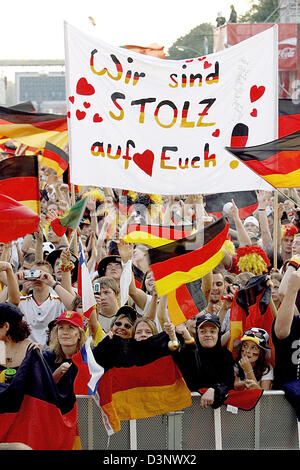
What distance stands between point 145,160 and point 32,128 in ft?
8.02

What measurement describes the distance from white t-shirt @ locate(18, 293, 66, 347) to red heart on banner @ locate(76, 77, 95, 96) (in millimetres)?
1916

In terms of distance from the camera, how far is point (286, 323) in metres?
6.03

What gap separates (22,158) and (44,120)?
7.70 ft

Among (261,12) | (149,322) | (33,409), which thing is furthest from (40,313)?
(261,12)

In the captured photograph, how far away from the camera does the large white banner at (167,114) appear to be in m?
7.87

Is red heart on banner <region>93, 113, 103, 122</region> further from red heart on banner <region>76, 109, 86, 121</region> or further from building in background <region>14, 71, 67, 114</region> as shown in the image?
building in background <region>14, 71, 67, 114</region>

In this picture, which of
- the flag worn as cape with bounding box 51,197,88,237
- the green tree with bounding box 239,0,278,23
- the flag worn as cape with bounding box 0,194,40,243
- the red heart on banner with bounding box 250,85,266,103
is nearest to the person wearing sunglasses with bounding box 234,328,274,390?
the flag worn as cape with bounding box 51,197,88,237

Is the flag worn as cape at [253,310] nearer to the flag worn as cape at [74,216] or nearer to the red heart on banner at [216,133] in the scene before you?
the flag worn as cape at [74,216]

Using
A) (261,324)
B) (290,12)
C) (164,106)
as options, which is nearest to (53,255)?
(164,106)

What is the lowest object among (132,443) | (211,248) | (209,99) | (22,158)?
(132,443)

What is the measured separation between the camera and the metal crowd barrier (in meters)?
5.82

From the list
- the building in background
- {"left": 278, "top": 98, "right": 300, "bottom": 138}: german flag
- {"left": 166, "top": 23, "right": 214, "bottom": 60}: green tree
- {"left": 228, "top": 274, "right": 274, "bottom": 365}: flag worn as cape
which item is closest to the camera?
{"left": 228, "top": 274, "right": 274, "bottom": 365}: flag worn as cape

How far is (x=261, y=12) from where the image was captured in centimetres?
6956

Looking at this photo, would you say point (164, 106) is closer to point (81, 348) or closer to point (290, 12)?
point (81, 348)
